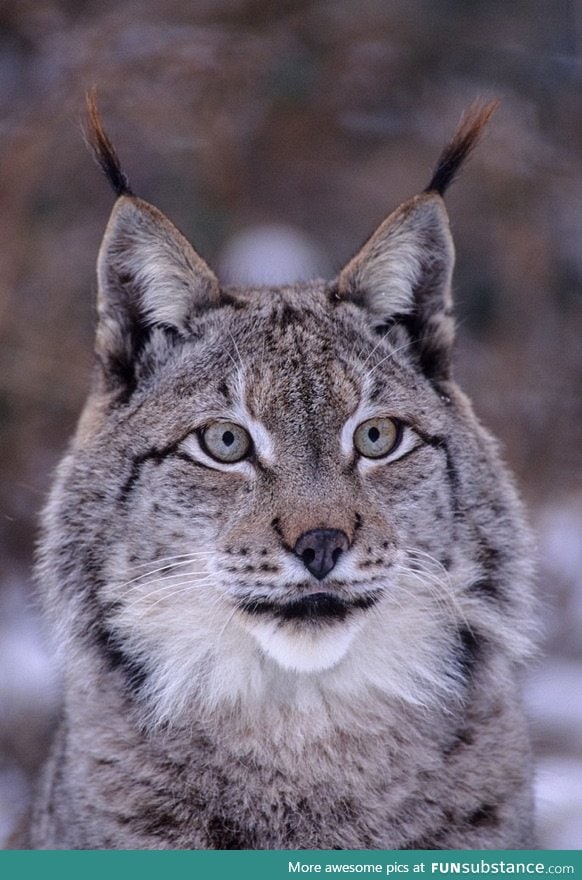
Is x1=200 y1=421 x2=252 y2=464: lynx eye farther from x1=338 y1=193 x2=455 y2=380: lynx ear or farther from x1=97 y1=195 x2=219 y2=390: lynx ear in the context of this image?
x1=338 y1=193 x2=455 y2=380: lynx ear

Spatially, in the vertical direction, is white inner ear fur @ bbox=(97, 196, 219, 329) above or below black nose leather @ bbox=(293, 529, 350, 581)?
above

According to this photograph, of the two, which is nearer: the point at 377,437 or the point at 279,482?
the point at 279,482

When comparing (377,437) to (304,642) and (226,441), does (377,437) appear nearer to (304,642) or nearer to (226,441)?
(226,441)

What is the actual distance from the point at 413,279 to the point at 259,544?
3.71ft

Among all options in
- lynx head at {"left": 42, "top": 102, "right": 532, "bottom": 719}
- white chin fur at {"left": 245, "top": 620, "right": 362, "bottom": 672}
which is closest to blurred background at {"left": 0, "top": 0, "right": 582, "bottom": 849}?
lynx head at {"left": 42, "top": 102, "right": 532, "bottom": 719}

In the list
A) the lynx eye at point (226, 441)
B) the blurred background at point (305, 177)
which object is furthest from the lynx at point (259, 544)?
the blurred background at point (305, 177)

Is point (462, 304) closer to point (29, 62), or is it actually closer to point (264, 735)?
point (29, 62)

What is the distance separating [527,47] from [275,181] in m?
2.01

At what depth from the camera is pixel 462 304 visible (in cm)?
832

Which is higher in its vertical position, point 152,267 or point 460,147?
point 460,147

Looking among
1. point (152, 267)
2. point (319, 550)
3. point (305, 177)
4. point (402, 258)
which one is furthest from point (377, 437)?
Result: point (305, 177)

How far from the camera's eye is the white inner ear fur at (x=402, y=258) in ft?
12.8

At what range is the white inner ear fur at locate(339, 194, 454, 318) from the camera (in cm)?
389

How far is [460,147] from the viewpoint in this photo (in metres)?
3.77
